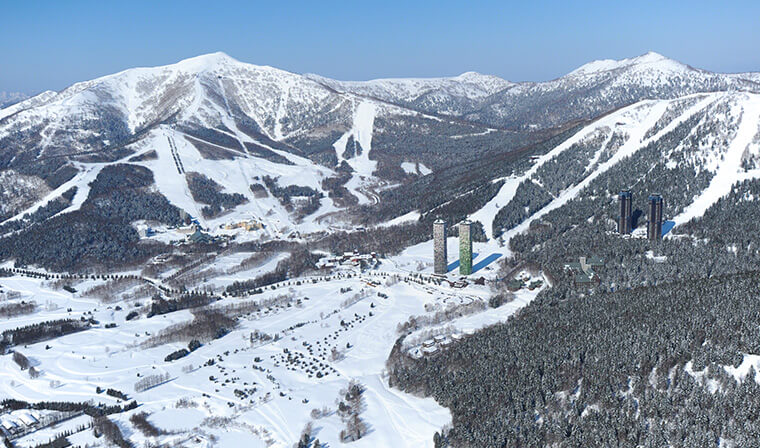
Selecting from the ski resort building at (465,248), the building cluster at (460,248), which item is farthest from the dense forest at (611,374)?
the building cluster at (460,248)

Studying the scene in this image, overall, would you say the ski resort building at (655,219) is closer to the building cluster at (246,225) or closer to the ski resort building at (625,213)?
the ski resort building at (625,213)

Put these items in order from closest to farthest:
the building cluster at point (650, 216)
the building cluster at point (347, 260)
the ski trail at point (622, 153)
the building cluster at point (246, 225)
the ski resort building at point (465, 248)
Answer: the building cluster at point (650, 216) → the ski resort building at point (465, 248) → the building cluster at point (347, 260) → the ski trail at point (622, 153) → the building cluster at point (246, 225)

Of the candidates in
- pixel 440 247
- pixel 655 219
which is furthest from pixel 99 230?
pixel 655 219

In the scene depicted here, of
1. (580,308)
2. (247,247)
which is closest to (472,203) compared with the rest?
(247,247)

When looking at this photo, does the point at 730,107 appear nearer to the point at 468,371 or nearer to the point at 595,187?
the point at 595,187

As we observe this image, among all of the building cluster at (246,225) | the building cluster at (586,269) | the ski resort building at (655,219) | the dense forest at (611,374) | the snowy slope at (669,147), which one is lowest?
the dense forest at (611,374)

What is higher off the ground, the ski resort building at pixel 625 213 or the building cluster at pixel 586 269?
the ski resort building at pixel 625 213

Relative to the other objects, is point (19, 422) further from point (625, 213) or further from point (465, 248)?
point (625, 213)
